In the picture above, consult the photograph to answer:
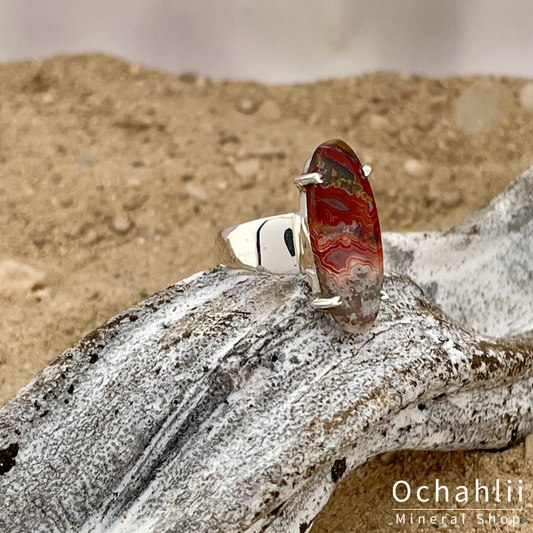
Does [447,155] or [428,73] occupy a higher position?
[428,73]

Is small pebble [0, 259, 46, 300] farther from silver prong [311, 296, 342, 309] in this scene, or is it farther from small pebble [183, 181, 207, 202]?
silver prong [311, 296, 342, 309]

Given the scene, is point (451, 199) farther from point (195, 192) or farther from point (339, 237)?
point (339, 237)

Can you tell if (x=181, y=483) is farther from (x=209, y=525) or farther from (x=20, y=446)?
(x=20, y=446)

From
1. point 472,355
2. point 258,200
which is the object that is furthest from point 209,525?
point 258,200

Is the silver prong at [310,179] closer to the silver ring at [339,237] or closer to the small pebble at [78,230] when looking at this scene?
the silver ring at [339,237]

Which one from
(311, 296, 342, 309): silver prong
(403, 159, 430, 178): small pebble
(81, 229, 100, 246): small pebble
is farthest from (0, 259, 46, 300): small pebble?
(403, 159, 430, 178): small pebble

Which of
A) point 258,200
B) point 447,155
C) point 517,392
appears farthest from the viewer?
point 447,155

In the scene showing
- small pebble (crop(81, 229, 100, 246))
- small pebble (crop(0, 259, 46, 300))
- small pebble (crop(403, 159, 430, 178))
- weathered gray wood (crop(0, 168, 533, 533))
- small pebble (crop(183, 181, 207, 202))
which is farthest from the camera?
small pebble (crop(403, 159, 430, 178))
